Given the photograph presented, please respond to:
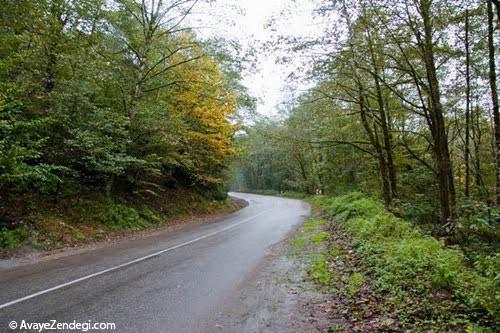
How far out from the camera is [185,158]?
52.8 feet

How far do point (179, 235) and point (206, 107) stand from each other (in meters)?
8.33

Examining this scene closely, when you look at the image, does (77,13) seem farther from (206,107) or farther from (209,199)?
(209,199)

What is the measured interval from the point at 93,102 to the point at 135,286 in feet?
30.4

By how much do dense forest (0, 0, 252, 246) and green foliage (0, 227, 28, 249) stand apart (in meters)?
0.09

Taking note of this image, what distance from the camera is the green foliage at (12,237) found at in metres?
7.86

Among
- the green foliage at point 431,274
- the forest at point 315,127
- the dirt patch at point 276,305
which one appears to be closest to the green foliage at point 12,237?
the forest at point 315,127

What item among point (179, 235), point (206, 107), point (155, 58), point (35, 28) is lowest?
point (179, 235)

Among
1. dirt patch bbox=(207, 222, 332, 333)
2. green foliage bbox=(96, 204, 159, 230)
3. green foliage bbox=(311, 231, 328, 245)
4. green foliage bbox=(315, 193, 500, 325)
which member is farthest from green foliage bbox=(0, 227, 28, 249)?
green foliage bbox=(315, 193, 500, 325)

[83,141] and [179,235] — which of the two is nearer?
[83,141]

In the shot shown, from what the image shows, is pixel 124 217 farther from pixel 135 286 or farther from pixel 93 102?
pixel 135 286

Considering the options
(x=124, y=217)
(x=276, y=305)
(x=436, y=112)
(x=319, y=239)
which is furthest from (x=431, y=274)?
(x=124, y=217)

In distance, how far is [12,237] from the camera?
26.6 ft

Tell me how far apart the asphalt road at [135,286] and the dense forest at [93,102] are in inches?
120

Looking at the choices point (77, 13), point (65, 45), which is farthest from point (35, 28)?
point (77, 13)
